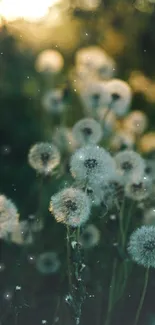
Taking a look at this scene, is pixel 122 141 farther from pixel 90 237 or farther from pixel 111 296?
pixel 111 296

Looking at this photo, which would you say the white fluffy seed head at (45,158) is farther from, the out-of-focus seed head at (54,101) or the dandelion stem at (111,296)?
the dandelion stem at (111,296)

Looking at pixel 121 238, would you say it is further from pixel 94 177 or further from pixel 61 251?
pixel 94 177

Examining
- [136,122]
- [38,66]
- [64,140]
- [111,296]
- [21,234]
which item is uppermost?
[38,66]

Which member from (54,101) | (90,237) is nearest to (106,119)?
(54,101)

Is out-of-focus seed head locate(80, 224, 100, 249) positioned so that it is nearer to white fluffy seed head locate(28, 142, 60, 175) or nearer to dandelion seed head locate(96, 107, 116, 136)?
white fluffy seed head locate(28, 142, 60, 175)

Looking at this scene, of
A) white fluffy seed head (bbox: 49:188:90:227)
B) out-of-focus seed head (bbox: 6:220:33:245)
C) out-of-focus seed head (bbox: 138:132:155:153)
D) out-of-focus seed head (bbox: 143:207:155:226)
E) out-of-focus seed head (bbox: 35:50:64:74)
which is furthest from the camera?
out-of-focus seed head (bbox: 35:50:64:74)

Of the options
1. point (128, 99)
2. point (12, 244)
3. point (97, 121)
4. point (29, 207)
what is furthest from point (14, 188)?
point (128, 99)

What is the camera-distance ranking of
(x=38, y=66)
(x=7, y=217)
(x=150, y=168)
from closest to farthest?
1. (x=7, y=217)
2. (x=150, y=168)
3. (x=38, y=66)

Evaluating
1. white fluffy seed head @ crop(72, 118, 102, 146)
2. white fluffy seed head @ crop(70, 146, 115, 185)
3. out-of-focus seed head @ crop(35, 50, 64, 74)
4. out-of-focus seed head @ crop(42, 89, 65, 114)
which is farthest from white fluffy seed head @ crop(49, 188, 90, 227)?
out-of-focus seed head @ crop(35, 50, 64, 74)
